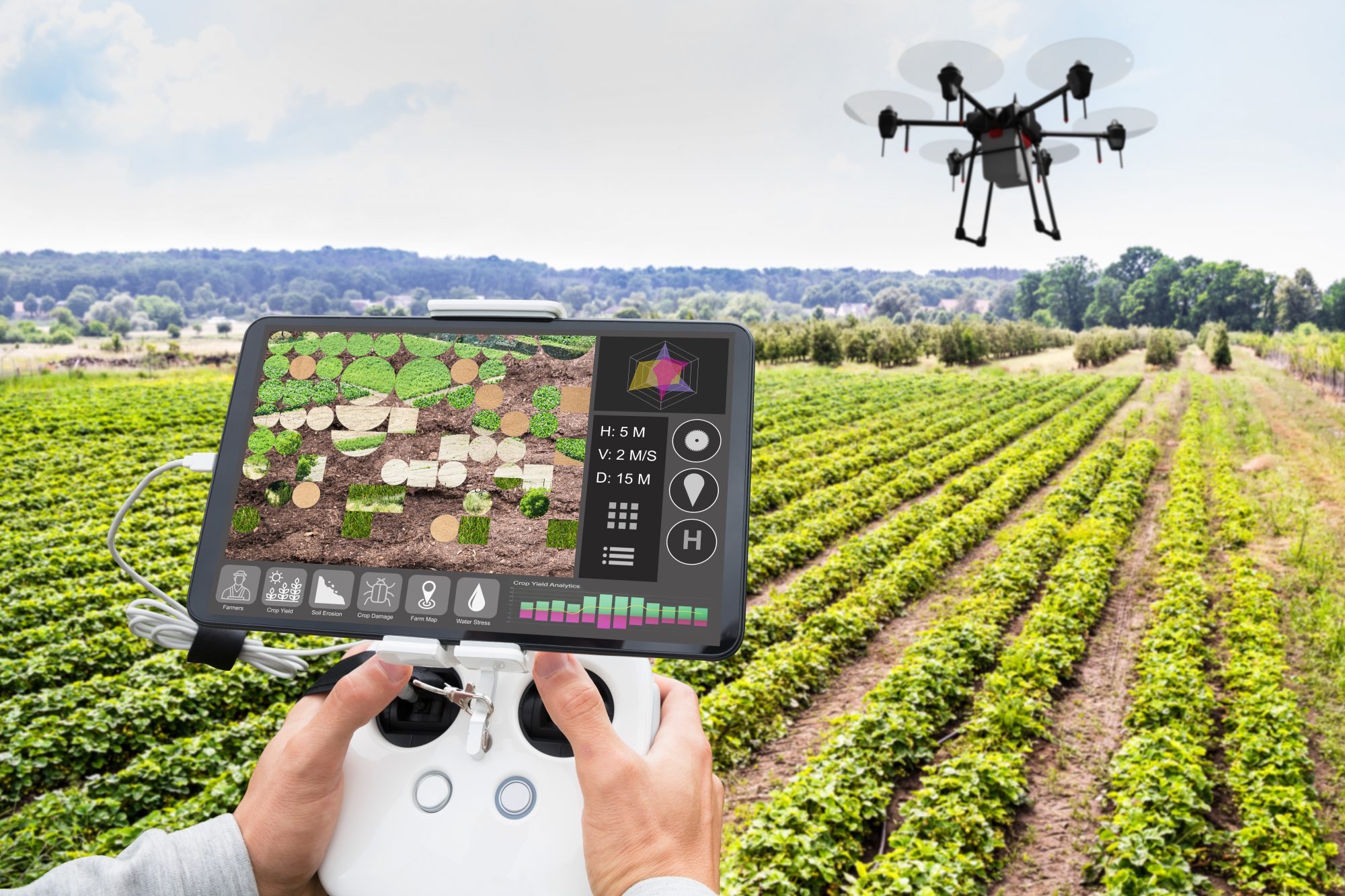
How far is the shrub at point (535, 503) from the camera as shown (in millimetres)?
1267

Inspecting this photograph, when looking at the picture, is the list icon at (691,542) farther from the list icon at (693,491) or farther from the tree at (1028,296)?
the tree at (1028,296)

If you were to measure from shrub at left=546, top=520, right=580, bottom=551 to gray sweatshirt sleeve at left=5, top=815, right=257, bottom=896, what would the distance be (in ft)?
2.33

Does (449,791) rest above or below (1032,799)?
above

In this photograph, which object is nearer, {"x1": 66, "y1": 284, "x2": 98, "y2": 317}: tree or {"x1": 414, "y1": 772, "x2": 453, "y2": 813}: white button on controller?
{"x1": 414, "y1": 772, "x2": 453, "y2": 813}: white button on controller

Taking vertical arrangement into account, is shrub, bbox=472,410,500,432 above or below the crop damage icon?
below

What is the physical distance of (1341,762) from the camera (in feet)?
17.3

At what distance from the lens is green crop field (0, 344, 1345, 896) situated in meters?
4.03

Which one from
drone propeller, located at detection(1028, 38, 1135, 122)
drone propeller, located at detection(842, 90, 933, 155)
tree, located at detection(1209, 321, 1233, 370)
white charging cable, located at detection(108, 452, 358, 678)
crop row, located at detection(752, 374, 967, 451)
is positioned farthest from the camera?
tree, located at detection(1209, 321, 1233, 370)

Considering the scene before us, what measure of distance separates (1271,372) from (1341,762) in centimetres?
1514

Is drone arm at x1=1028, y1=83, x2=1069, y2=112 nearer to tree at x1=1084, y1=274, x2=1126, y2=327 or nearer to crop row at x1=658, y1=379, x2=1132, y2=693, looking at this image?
crop row at x1=658, y1=379, x2=1132, y2=693

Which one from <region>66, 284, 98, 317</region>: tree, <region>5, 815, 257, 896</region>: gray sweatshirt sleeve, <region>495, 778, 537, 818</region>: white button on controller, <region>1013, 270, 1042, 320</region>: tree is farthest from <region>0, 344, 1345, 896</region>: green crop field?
<region>66, 284, 98, 317</region>: tree

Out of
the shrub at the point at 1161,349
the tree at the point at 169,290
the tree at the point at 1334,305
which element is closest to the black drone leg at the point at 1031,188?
the tree at the point at 1334,305

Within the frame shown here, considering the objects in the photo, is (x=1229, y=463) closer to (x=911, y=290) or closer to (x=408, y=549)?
(x=408, y=549)

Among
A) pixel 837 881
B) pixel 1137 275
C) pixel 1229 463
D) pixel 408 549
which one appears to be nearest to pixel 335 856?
pixel 408 549
